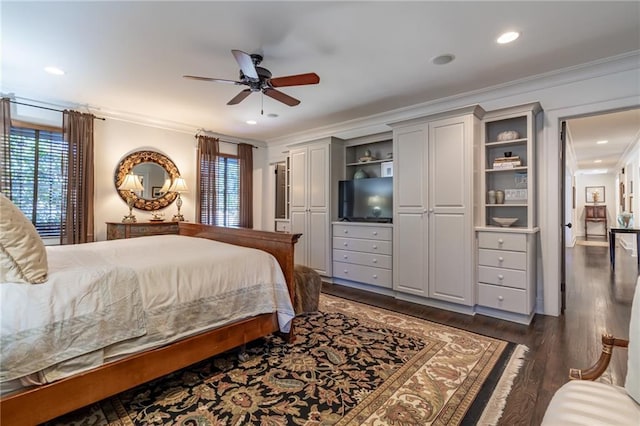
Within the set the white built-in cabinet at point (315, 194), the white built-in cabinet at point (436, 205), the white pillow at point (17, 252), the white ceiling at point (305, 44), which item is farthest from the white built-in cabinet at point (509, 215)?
the white pillow at point (17, 252)

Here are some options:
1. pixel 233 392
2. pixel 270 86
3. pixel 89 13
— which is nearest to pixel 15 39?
pixel 89 13

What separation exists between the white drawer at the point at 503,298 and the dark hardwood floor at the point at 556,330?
0.16 meters

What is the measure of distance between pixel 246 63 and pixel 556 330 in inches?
144

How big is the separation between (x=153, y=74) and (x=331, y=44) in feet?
6.44

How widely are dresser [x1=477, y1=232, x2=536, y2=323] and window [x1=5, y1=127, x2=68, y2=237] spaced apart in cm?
526

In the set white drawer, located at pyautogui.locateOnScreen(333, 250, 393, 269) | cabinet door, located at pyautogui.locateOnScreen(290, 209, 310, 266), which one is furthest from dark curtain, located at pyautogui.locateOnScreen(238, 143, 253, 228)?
white drawer, located at pyautogui.locateOnScreen(333, 250, 393, 269)

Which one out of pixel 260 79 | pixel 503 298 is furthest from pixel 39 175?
pixel 503 298

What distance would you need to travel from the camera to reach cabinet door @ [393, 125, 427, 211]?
3645 millimetres

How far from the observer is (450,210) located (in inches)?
134

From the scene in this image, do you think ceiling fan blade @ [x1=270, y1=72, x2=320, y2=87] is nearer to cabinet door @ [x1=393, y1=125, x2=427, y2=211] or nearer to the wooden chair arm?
cabinet door @ [x1=393, y1=125, x2=427, y2=211]

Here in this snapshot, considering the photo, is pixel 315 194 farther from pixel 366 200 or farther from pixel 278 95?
pixel 278 95

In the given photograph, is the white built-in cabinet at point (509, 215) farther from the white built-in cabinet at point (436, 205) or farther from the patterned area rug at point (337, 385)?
the patterned area rug at point (337, 385)

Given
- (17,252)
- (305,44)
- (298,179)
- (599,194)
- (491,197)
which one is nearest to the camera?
(17,252)

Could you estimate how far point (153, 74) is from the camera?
3197 millimetres
